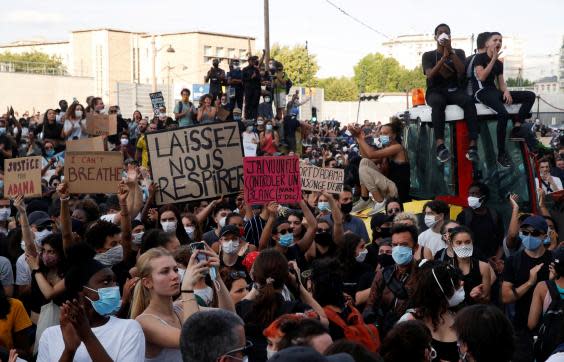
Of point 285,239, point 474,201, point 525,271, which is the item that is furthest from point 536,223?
point 285,239

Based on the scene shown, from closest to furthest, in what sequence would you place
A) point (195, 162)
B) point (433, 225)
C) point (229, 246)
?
1. point (229, 246)
2. point (433, 225)
3. point (195, 162)

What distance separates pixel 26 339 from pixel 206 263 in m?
1.77

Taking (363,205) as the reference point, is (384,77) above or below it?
above

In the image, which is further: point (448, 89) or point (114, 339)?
point (448, 89)

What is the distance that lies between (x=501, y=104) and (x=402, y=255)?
430 centimetres

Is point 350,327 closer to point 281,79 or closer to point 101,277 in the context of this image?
point 101,277

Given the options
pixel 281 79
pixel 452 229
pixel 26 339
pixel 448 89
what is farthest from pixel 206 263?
pixel 281 79

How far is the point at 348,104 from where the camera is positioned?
87.6 m

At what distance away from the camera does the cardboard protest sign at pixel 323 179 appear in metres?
10.8

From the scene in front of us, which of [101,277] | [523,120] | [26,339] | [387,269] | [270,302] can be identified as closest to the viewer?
[101,277]

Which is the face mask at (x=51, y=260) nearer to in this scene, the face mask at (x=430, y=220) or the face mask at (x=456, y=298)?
the face mask at (x=456, y=298)

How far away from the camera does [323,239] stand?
9.37 metres

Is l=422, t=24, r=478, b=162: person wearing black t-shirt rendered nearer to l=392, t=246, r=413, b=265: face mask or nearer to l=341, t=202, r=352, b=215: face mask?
l=341, t=202, r=352, b=215: face mask

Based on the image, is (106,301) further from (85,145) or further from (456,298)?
(85,145)
